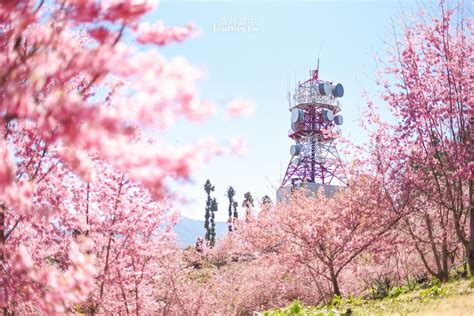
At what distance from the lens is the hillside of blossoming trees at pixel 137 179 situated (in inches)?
62.6

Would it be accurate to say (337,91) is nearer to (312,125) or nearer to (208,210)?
(312,125)

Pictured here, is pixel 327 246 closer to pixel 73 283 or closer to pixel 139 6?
pixel 73 283

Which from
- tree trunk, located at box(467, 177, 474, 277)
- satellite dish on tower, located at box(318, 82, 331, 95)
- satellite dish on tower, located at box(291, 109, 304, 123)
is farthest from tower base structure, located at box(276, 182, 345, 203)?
satellite dish on tower, located at box(318, 82, 331, 95)

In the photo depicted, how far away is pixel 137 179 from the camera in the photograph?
61.6 inches

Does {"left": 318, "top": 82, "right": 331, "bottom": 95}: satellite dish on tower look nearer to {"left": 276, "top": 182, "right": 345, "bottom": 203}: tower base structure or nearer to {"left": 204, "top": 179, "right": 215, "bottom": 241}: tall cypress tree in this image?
{"left": 276, "top": 182, "right": 345, "bottom": 203}: tower base structure

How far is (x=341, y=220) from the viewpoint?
38.9 ft

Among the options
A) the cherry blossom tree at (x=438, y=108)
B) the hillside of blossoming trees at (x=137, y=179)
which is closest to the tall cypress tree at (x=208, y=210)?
the hillside of blossoming trees at (x=137, y=179)

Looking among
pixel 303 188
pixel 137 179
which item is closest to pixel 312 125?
pixel 303 188

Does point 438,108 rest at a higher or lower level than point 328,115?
lower

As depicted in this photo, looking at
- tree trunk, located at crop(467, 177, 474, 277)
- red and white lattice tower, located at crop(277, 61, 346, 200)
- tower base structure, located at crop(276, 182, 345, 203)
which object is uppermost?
red and white lattice tower, located at crop(277, 61, 346, 200)

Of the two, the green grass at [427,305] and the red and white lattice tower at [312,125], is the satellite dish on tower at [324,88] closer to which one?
the red and white lattice tower at [312,125]

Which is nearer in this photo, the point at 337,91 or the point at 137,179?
the point at 137,179

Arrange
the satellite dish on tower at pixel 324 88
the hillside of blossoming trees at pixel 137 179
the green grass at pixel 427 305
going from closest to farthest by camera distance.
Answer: the hillside of blossoming trees at pixel 137 179
the green grass at pixel 427 305
the satellite dish on tower at pixel 324 88

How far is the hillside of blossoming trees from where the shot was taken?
159 centimetres
